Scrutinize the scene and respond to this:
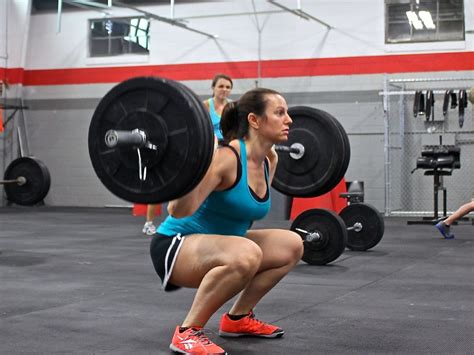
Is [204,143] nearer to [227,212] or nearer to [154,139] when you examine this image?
[154,139]

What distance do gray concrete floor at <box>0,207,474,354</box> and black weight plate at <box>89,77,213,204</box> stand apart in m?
0.48

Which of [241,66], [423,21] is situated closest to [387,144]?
[423,21]

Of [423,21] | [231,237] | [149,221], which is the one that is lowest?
[149,221]

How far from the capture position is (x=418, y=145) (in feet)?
27.5

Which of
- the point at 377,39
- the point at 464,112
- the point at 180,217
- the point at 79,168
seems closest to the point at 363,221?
the point at 180,217

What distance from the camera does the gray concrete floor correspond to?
7.16ft

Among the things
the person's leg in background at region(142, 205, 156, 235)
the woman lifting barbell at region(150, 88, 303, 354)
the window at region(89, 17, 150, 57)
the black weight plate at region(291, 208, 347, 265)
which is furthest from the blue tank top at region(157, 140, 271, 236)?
the window at region(89, 17, 150, 57)

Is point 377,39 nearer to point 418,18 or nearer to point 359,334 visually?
point 418,18

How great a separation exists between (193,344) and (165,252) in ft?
0.85

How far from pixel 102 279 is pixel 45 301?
0.61 meters

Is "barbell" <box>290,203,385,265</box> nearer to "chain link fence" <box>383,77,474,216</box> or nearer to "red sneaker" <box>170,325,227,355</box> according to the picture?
"red sneaker" <box>170,325,227,355</box>

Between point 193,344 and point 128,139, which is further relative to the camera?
point 193,344

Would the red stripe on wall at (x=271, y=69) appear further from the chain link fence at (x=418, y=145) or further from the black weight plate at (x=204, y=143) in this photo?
the black weight plate at (x=204, y=143)

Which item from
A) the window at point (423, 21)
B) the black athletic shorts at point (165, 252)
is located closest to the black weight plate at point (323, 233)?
the black athletic shorts at point (165, 252)
